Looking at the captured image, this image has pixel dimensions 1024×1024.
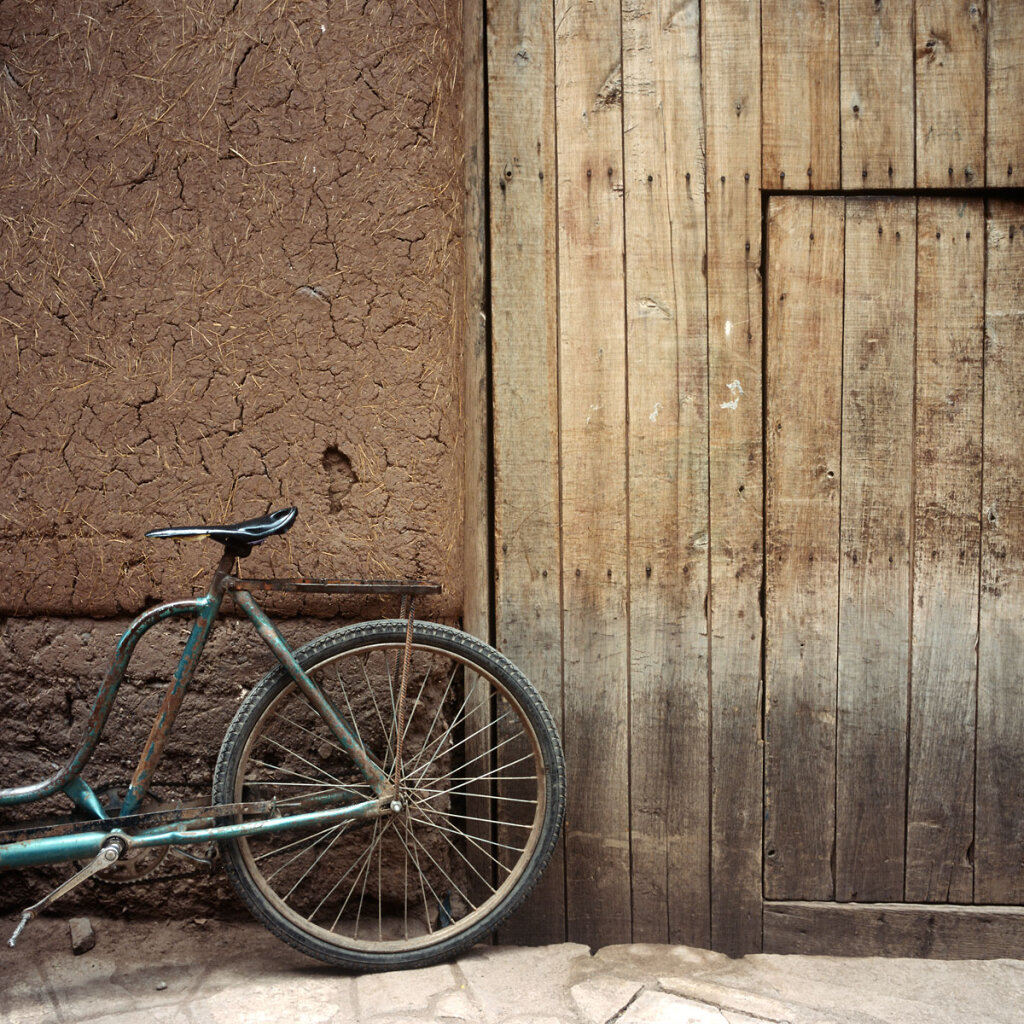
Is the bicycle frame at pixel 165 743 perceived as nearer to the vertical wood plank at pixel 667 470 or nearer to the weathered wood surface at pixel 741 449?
the weathered wood surface at pixel 741 449

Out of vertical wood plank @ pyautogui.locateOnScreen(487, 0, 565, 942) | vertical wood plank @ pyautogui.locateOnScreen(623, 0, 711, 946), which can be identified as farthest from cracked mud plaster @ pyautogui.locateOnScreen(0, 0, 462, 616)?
vertical wood plank @ pyautogui.locateOnScreen(623, 0, 711, 946)

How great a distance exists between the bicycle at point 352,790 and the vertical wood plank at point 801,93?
1.42 metres

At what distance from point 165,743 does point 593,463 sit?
4.09 feet

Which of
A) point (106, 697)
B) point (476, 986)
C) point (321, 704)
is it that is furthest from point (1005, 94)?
point (106, 697)

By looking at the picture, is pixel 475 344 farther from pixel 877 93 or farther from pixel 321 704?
pixel 877 93

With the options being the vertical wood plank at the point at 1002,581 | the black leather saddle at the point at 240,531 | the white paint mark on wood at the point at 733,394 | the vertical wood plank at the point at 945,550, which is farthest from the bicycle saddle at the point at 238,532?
the vertical wood plank at the point at 1002,581

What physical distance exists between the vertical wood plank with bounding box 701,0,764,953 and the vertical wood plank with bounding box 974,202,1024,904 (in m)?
0.59

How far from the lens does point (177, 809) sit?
7.14 feet

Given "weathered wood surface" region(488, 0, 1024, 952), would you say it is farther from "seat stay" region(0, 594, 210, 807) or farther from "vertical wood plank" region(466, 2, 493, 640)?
"seat stay" region(0, 594, 210, 807)

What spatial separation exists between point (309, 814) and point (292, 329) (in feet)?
3.92

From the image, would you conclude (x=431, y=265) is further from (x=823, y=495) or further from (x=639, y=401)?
(x=823, y=495)

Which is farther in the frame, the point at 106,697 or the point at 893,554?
the point at 893,554

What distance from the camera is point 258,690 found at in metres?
2.26

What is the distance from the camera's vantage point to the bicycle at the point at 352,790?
2.20 meters
